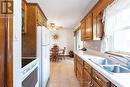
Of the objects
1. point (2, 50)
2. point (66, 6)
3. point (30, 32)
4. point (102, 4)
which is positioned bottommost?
point (2, 50)

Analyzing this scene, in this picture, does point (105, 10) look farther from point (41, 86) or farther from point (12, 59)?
point (12, 59)

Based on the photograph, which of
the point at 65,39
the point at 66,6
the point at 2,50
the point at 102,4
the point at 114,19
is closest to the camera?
the point at 2,50

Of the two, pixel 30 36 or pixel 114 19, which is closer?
pixel 114 19

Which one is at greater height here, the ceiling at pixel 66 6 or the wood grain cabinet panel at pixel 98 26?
the ceiling at pixel 66 6

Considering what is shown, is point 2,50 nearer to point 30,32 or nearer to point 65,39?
point 30,32

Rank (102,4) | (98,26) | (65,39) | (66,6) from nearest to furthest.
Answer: (102,4) < (98,26) < (66,6) < (65,39)

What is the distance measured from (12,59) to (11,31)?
0.23 meters

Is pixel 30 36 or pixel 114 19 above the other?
pixel 114 19

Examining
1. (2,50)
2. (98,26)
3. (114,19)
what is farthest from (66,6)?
(2,50)

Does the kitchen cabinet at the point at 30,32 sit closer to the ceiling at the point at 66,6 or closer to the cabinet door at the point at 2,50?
the ceiling at the point at 66,6

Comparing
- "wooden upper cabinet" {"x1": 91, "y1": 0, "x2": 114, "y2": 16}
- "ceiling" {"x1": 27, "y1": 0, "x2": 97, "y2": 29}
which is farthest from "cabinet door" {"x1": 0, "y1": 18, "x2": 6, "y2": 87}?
"ceiling" {"x1": 27, "y1": 0, "x2": 97, "y2": 29}

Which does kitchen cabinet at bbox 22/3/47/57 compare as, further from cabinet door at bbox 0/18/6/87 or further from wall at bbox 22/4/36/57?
cabinet door at bbox 0/18/6/87

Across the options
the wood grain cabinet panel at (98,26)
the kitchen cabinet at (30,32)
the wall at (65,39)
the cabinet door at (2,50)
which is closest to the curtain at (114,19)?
the wood grain cabinet panel at (98,26)

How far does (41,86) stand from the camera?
4.03 m
